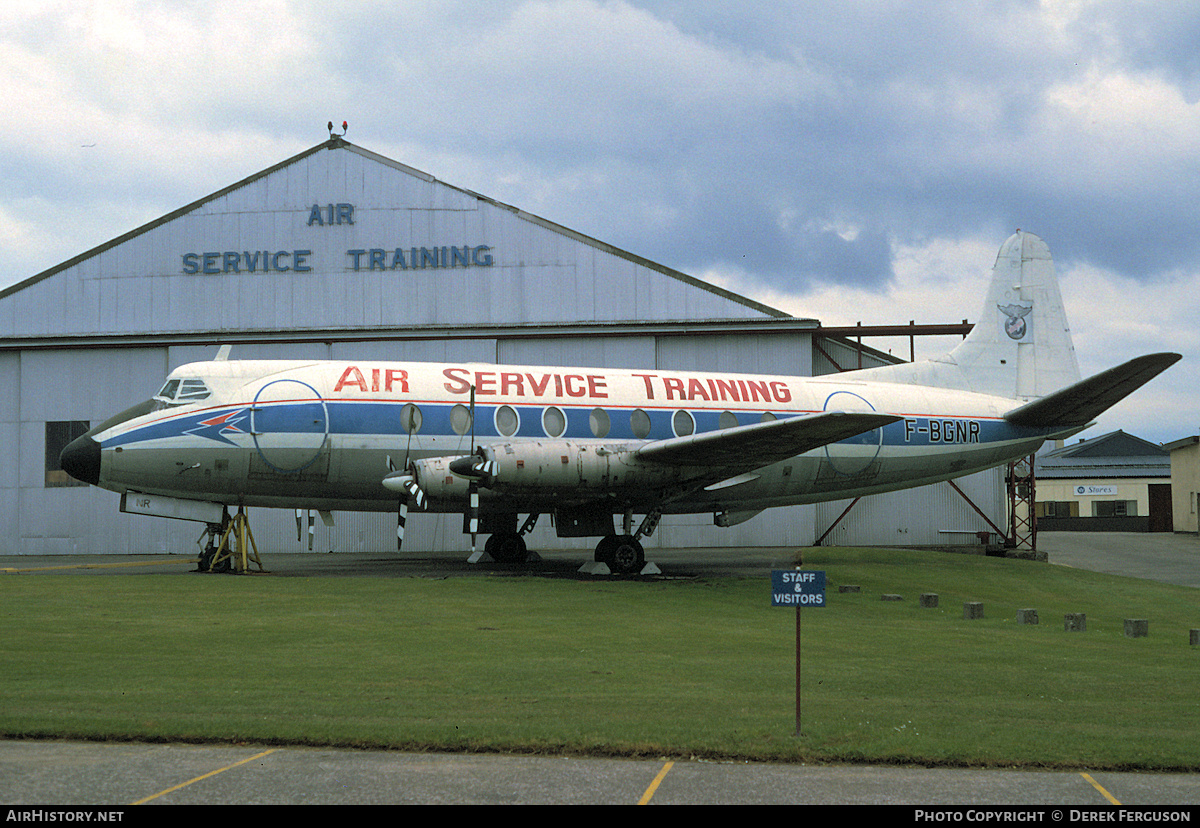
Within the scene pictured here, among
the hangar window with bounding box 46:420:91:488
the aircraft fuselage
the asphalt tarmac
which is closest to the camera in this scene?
the asphalt tarmac

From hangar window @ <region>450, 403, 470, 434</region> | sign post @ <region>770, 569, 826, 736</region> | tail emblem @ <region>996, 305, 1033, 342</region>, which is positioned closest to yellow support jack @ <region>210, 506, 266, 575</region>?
hangar window @ <region>450, 403, 470, 434</region>

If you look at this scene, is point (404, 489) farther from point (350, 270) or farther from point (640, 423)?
point (350, 270)

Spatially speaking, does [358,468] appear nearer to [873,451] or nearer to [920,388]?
[873,451]

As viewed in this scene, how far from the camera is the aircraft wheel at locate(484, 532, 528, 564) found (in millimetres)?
26578

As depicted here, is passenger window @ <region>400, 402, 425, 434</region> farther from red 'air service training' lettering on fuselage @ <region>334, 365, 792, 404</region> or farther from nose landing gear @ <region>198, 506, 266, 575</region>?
nose landing gear @ <region>198, 506, 266, 575</region>

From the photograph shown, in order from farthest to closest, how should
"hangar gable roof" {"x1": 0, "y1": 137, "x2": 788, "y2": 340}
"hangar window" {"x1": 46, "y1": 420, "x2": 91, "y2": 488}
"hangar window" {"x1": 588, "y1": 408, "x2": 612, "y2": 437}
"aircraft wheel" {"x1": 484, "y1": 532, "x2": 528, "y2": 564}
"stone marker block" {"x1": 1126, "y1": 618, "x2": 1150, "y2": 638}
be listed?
"hangar gable roof" {"x1": 0, "y1": 137, "x2": 788, "y2": 340}
"hangar window" {"x1": 46, "y1": 420, "x2": 91, "y2": 488}
"aircraft wheel" {"x1": 484, "y1": 532, "x2": 528, "y2": 564}
"hangar window" {"x1": 588, "y1": 408, "x2": 612, "y2": 437}
"stone marker block" {"x1": 1126, "y1": 618, "x2": 1150, "y2": 638}

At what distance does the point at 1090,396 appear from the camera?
82.6 feet

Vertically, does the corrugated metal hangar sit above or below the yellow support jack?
above

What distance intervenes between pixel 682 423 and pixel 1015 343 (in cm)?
1215

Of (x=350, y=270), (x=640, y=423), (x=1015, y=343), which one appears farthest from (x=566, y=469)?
(x=350, y=270)

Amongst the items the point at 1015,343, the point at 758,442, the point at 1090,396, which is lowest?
the point at 758,442

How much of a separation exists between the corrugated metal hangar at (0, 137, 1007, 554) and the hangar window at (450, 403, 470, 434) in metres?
12.6

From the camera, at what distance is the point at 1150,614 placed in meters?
19.4

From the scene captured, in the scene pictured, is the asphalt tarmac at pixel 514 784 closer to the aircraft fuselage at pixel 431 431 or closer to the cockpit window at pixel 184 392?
the aircraft fuselage at pixel 431 431
